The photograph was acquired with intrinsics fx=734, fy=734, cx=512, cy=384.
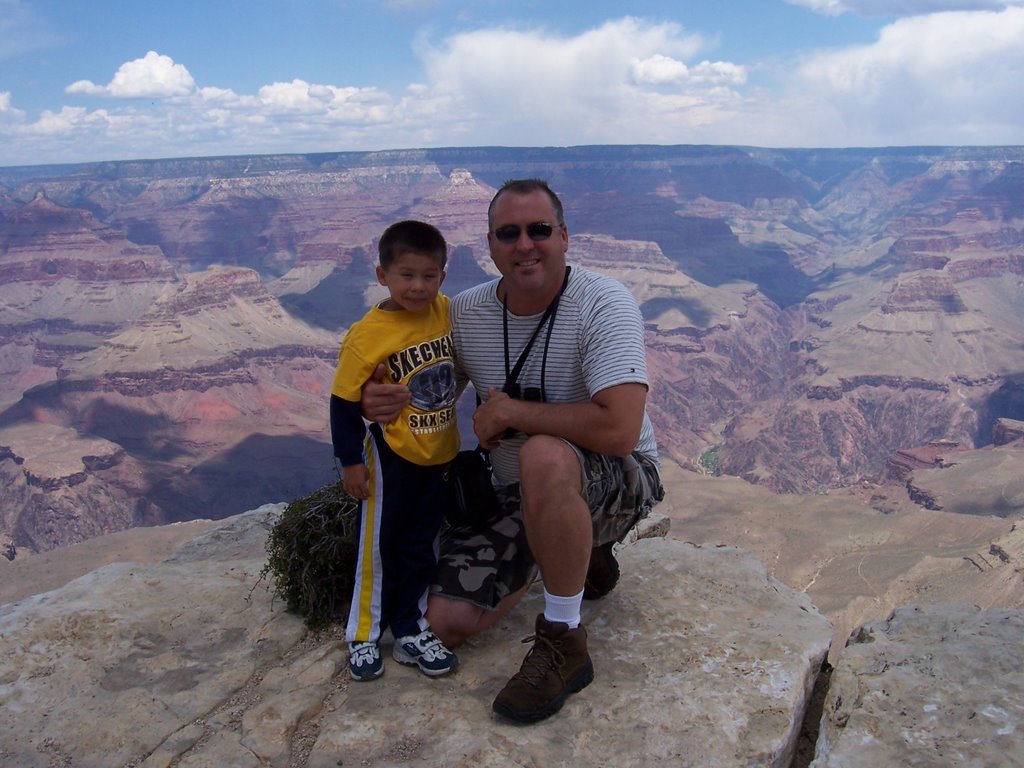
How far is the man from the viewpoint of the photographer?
3.56 meters

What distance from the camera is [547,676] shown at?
357 centimetres

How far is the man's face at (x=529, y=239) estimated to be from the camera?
382 centimetres

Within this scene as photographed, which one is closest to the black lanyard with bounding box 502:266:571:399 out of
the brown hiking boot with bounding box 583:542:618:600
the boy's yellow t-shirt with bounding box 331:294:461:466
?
the boy's yellow t-shirt with bounding box 331:294:461:466

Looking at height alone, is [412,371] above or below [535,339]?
below

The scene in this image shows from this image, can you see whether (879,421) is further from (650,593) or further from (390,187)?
(390,187)

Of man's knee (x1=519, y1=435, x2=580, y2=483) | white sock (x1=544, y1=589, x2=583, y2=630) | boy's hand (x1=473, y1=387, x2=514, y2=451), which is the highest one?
boy's hand (x1=473, y1=387, x2=514, y2=451)

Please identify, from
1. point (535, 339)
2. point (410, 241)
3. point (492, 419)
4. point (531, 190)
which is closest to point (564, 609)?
point (492, 419)

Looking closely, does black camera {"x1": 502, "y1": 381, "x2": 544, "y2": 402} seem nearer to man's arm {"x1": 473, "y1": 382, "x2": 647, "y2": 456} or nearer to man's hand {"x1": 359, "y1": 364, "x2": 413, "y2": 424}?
man's arm {"x1": 473, "y1": 382, "x2": 647, "y2": 456}

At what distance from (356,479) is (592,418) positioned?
52.0 inches

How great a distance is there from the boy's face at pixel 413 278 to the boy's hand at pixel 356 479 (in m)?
0.90

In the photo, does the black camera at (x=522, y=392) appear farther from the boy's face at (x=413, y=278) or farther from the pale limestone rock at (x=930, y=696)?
the pale limestone rock at (x=930, y=696)

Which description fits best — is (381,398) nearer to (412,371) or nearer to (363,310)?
(412,371)

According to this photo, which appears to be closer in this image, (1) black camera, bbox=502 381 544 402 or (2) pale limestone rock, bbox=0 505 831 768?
(2) pale limestone rock, bbox=0 505 831 768

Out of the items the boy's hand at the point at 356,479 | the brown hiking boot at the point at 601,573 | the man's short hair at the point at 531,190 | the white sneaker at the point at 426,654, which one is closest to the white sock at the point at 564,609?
the white sneaker at the point at 426,654
